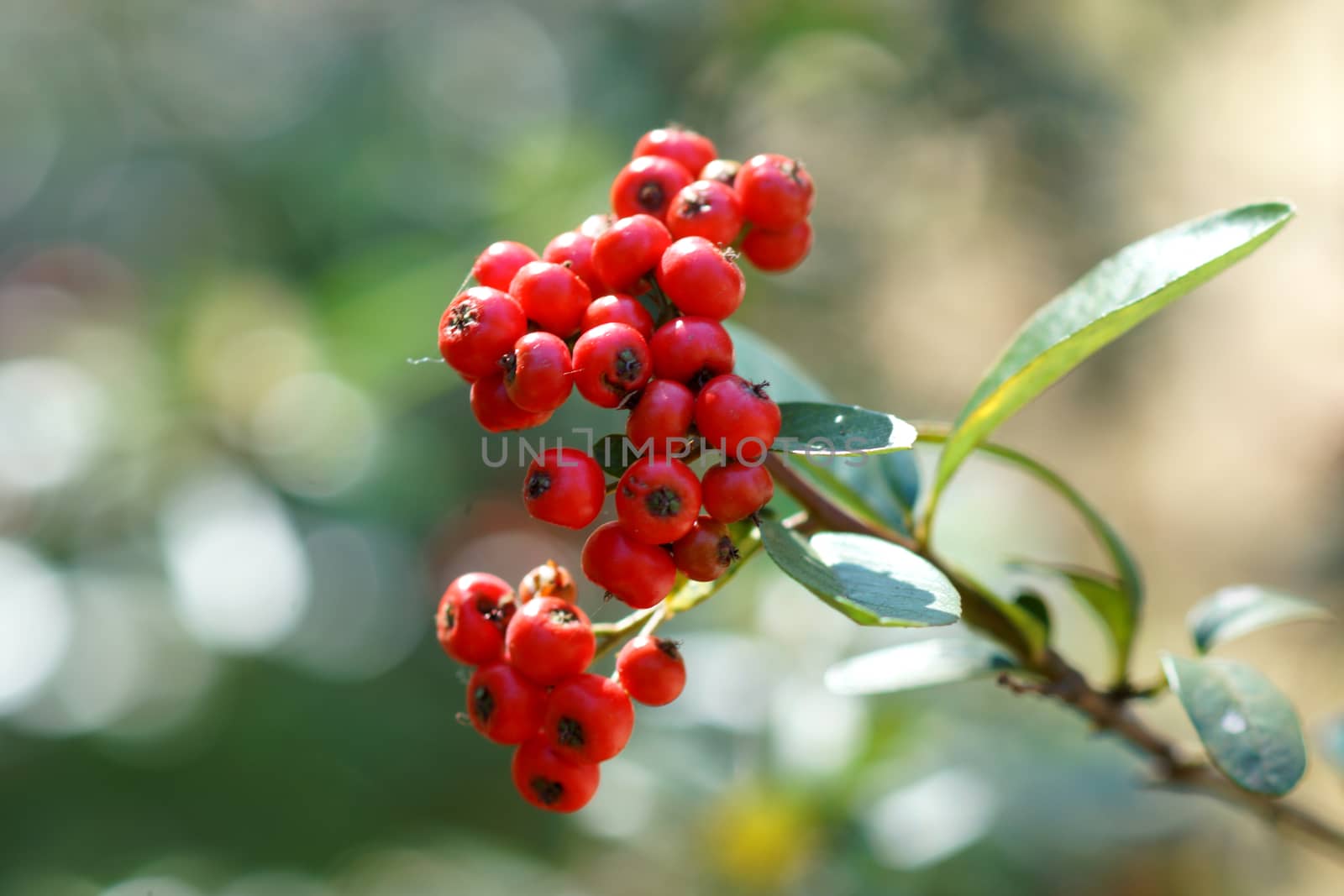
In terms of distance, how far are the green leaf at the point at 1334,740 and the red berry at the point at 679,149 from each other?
3.71 ft

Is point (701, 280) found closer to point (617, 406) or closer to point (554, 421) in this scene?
point (617, 406)

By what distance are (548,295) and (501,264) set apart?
0.26 ft

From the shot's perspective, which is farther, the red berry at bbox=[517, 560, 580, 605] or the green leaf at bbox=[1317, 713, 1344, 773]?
the green leaf at bbox=[1317, 713, 1344, 773]

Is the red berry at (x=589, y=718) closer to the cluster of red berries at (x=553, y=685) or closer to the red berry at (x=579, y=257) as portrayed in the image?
the cluster of red berries at (x=553, y=685)

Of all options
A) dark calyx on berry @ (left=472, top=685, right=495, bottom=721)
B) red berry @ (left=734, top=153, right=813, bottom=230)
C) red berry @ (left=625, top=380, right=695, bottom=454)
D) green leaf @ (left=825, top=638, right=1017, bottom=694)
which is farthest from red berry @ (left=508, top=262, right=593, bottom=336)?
green leaf @ (left=825, top=638, right=1017, bottom=694)

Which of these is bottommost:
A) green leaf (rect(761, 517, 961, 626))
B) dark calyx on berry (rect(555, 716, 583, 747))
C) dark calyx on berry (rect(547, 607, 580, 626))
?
dark calyx on berry (rect(555, 716, 583, 747))

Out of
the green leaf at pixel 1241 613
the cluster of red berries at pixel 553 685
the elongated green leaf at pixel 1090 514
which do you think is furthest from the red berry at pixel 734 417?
the green leaf at pixel 1241 613

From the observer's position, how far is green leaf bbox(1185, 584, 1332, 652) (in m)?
1.13

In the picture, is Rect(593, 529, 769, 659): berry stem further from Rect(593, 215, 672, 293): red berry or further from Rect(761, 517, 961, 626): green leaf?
Rect(593, 215, 672, 293): red berry

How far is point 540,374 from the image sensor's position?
81 cm

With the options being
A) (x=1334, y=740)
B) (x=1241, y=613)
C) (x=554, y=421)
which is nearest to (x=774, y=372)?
(x=1241, y=613)

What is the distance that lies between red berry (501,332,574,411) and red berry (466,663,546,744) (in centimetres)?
26

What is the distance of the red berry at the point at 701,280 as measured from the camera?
85 centimetres

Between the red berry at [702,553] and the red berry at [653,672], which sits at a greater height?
the red berry at [702,553]
